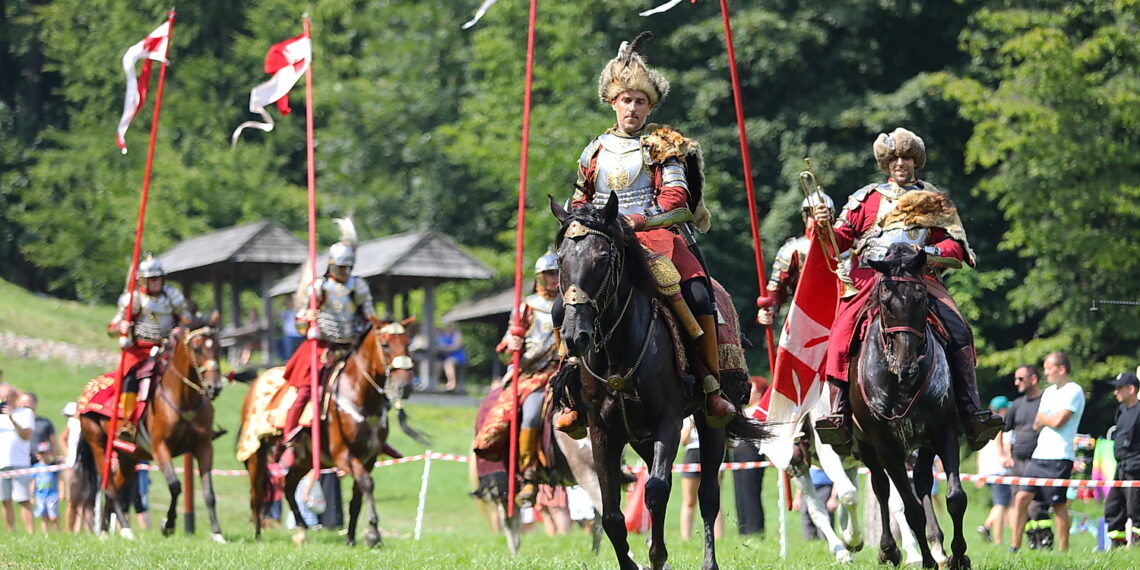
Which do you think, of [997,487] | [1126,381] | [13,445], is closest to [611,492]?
[1126,381]

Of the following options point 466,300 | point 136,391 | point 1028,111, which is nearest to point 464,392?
point 466,300

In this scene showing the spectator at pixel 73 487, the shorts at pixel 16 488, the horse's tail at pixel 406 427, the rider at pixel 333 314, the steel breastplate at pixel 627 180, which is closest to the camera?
the steel breastplate at pixel 627 180

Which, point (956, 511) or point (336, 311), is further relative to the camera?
point (336, 311)

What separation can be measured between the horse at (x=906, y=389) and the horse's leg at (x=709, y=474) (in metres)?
1.24

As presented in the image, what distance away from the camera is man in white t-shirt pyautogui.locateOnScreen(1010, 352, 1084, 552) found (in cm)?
1509

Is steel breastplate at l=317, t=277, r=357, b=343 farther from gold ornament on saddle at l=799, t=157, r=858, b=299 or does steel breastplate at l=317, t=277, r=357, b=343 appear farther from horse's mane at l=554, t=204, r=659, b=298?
horse's mane at l=554, t=204, r=659, b=298

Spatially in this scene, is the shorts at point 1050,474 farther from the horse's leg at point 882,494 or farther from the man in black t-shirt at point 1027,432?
the horse's leg at point 882,494

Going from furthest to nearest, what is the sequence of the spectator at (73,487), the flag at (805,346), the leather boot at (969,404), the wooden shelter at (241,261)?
the wooden shelter at (241,261)
the spectator at (73,487)
the flag at (805,346)
the leather boot at (969,404)

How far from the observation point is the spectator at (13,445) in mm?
19406

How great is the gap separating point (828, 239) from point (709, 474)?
2.70 m

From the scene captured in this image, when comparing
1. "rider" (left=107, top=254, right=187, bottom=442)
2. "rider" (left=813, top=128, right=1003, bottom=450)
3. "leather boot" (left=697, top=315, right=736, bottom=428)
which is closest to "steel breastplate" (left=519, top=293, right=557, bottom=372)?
"rider" (left=813, top=128, right=1003, bottom=450)

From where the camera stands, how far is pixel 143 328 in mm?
17625

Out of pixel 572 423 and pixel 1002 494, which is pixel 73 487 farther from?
pixel 572 423

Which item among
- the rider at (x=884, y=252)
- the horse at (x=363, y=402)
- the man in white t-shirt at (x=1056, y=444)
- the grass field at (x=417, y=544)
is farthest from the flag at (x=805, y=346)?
the horse at (x=363, y=402)
